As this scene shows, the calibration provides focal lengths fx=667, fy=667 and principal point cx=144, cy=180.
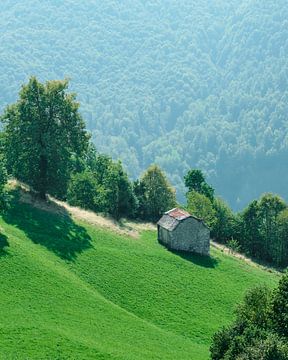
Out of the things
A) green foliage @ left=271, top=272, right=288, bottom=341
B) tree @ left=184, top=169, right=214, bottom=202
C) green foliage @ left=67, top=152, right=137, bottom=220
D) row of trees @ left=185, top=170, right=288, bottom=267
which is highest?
tree @ left=184, top=169, right=214, bottom=202

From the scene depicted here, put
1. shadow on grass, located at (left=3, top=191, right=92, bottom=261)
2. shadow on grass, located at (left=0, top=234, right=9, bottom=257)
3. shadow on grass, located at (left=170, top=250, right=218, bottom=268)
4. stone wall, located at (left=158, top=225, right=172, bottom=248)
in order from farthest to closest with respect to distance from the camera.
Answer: stone wall, located at (left=158, top=225, right=172, bottom=248), shadow on grass, located at (left=170, top=250, right=218, bottom=268), shadow on grass, located at (left=3, top=191, right=92, bottom=261), shadow on grass, located at (left=0, top=234, right=9, bottom=257)

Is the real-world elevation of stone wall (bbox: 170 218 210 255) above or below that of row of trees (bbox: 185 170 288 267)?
below

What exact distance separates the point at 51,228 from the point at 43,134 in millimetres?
14248

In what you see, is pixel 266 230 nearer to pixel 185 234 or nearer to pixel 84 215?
pixel 185 234

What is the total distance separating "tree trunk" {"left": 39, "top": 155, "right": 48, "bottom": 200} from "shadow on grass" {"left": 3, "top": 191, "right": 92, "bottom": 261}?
10.8ft

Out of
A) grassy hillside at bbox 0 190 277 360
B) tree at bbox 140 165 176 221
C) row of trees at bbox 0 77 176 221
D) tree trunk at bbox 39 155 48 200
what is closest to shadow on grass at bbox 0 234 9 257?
grassy hillside at bbox 0 190 277 360

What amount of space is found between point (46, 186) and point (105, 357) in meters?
42.4

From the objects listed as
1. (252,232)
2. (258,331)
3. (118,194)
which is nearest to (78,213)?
(118,194)

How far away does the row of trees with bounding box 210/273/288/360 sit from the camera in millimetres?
49125

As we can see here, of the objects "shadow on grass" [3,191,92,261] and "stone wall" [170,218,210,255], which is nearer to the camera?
"shadow on grass" [3,191,92,261]

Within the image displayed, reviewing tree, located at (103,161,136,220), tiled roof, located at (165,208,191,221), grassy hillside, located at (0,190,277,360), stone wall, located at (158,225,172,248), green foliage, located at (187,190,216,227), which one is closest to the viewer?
grassy hillside, located at (0,190,277,360)

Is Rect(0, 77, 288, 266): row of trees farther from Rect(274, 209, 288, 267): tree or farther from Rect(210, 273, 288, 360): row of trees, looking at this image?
Rect(210, 273, 288, 360): row of trees

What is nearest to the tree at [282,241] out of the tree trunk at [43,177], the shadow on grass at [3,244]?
the tree trunk at [43,177]

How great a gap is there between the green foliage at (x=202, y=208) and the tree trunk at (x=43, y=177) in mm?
27843
